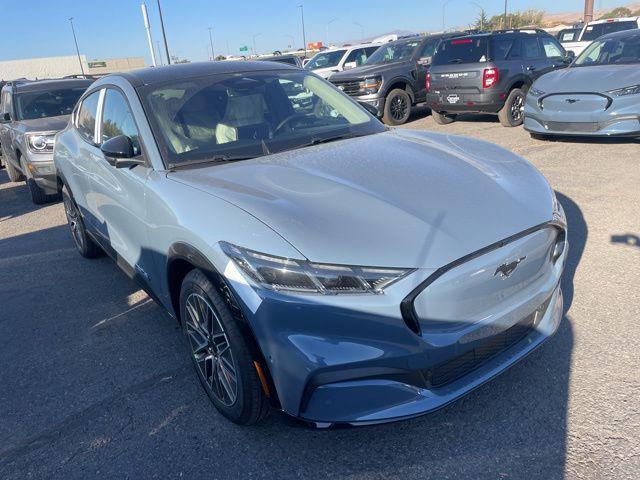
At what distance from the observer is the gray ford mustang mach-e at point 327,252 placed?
207cm

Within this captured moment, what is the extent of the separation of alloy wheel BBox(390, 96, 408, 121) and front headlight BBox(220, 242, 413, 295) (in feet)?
34.5

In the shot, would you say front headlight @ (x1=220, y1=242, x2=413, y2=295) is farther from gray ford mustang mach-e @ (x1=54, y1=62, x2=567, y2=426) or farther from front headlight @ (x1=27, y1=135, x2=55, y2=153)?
front headlight @ (x1=27, y1=135, x2=55, y2=153)

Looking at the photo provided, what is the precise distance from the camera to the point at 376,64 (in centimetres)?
1260

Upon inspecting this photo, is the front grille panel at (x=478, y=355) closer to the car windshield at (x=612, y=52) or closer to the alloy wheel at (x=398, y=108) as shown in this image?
the car windshield at (x=612, y=52)

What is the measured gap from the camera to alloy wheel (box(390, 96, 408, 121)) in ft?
39.5

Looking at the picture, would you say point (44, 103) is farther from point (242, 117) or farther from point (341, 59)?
point (341, 59)

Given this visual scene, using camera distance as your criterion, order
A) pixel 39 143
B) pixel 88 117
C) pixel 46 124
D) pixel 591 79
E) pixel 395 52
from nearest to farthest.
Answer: pixel 88 117, pixel 591 79, pixel 39 143, pixel 46 124, pixel 395 52

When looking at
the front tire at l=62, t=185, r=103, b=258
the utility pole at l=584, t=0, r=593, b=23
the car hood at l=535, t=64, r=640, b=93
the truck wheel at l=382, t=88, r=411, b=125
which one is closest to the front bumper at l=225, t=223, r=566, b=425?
the front tire at l=62, t=185, r=103, b=258

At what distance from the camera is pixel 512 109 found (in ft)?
34.0

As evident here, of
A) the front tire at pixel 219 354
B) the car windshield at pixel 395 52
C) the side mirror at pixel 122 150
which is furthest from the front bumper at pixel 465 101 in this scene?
the front tire at pixel 219 354

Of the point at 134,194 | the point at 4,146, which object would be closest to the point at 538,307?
the point at 134,194

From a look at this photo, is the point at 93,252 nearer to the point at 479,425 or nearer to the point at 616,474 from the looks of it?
the point at 479,425

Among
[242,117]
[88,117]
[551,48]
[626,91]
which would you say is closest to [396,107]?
[551,48]

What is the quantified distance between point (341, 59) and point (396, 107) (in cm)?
522
